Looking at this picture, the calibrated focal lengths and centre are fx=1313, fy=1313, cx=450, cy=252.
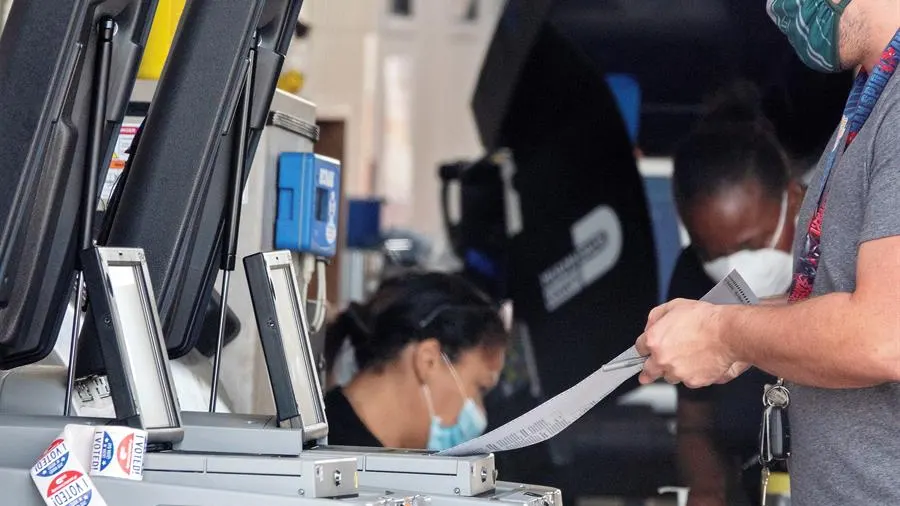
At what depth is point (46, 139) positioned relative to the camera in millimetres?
1803

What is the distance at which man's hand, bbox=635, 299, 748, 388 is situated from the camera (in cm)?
190

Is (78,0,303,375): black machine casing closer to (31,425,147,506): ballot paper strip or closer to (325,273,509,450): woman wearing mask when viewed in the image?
(31,425,147,506): ballot paper strip

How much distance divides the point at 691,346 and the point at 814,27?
0.59 meters

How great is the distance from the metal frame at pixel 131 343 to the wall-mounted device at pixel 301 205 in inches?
50.9

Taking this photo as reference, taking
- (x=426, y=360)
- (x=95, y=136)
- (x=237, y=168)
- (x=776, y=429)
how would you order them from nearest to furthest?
(x=95, y=136)
(x=237, y=168)
(x=776, y=429)
(x=426, y=360)

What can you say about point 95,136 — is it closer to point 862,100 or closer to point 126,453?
point 126,453

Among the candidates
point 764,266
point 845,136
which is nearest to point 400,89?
point 764,266

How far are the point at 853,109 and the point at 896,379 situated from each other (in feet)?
1.50

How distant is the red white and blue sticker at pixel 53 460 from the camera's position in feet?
5.43

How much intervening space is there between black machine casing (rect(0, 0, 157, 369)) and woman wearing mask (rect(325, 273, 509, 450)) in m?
1.82

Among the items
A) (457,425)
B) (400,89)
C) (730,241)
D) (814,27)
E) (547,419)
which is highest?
(400,89)

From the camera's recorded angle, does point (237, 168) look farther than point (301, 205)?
No

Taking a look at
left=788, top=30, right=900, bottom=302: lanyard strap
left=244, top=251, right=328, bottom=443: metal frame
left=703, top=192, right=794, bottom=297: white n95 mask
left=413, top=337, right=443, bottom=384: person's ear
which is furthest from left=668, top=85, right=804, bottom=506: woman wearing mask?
left=244, top=251, right=328, bottom=443: metal frame

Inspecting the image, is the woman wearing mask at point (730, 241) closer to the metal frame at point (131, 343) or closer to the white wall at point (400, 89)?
the white wall at point (400, 89)
